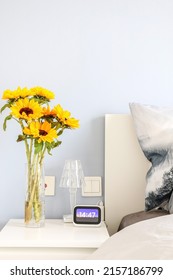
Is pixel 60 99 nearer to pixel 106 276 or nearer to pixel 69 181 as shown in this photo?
pixel 69 181

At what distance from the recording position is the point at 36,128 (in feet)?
6.41

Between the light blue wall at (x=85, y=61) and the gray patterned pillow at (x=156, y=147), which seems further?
the light blue wall at (x=85, y=61)

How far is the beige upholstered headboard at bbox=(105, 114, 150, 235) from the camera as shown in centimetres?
219

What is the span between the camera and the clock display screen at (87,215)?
206 centimetres

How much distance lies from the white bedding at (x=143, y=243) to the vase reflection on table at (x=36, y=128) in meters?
0.64

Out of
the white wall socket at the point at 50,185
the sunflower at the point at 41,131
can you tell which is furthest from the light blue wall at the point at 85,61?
the sunflower at the point at 41,131

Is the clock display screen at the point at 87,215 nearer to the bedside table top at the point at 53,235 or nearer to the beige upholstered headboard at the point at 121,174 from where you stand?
the bedside table top at the point at 53,235

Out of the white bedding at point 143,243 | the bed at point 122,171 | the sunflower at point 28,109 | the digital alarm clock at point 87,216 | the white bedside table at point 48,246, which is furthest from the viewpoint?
the bed at point 122,171

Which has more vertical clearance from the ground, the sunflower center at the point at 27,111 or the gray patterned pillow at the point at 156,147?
the sunflower center at the point at 27,111

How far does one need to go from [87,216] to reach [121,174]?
271mm

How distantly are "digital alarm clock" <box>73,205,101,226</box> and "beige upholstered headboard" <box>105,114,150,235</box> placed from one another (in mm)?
144

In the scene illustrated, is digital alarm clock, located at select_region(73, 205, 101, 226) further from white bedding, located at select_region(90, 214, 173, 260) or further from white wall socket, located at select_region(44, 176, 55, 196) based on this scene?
white bedding, located at select_region(90, 214, 173, 260)

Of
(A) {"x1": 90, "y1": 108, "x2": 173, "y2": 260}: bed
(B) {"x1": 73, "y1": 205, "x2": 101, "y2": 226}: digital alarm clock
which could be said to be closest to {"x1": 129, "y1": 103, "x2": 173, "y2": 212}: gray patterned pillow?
(A) {"x1": 90, "y1": 108, "x2": 173, "y2": 260}: bed

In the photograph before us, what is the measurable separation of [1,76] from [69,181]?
0.60m
